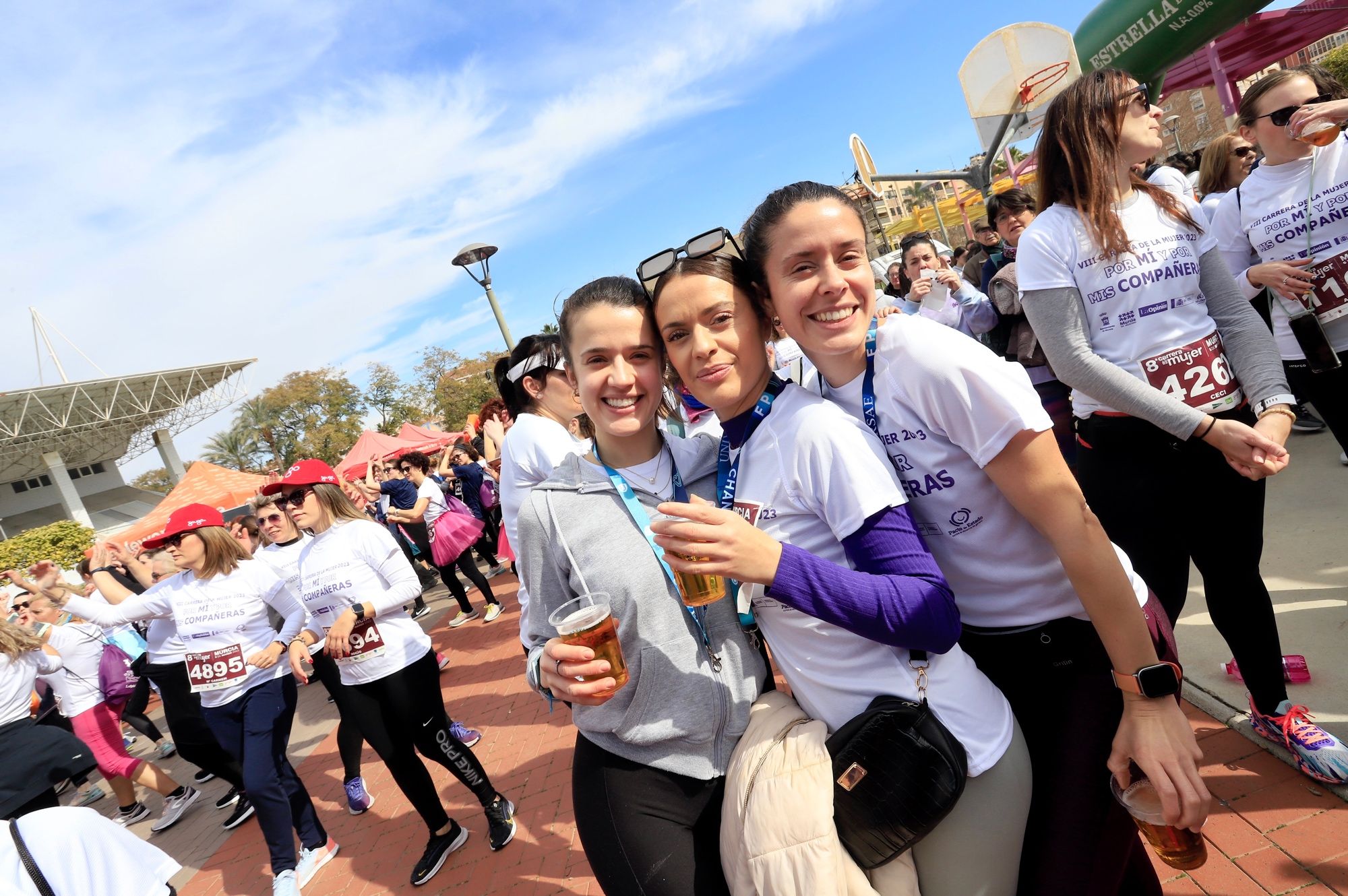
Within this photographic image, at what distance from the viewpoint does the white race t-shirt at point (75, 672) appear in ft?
17.2

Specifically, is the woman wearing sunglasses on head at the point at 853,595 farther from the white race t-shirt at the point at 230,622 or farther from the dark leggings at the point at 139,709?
the dark leggings at the point at 139,709

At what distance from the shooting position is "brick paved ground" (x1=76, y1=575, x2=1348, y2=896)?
2.04m

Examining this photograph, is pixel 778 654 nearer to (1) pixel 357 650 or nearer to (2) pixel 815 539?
(2) pixel 815 539

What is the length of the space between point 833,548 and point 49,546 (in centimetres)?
2940

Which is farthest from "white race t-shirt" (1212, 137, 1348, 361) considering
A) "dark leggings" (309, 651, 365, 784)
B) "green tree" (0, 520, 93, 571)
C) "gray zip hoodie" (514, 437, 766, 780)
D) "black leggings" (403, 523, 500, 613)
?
"green tree" (0, 520, 93, 571)

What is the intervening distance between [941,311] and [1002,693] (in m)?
3.64

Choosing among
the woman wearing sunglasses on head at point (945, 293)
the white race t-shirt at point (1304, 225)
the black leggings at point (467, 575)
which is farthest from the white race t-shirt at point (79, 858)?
the black leggings at point (467, 575)

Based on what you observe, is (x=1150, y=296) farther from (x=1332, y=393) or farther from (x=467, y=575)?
(x=467, y=575)

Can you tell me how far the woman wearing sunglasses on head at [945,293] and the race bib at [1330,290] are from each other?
1648mm

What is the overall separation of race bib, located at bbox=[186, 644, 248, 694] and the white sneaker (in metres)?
2.82

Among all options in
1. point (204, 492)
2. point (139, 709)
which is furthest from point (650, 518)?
point (204, 492)

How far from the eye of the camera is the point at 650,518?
1.69 meters

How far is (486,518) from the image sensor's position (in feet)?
32.9

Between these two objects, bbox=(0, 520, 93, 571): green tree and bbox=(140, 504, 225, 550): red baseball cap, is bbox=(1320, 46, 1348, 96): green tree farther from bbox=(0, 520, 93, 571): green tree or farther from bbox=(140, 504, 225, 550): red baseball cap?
bbox=(0, 520, 93, 571): green tree
